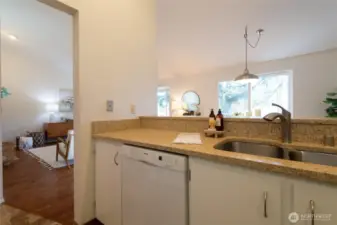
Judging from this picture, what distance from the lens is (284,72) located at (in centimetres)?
407

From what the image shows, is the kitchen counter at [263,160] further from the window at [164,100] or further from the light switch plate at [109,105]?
the window at [164,100]

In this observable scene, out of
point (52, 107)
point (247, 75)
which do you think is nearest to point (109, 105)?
point (247, 75)

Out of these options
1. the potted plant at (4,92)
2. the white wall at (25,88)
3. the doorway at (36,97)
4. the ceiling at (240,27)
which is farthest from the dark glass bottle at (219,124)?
the white wall at (25,88)

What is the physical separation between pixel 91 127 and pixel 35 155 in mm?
3610

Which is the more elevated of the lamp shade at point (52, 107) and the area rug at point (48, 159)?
the lamp shade at point (52, 107)

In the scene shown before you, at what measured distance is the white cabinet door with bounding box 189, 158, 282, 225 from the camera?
0.77 meters

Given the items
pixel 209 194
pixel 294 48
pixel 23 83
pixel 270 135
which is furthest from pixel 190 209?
pixel 23 83

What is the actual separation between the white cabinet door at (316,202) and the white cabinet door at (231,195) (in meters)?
0.07

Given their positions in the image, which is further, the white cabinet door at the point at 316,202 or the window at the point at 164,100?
the window at the point at 164,100

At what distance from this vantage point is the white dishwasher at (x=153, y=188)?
3.44 ft

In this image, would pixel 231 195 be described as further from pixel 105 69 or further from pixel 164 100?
pixel 164 100

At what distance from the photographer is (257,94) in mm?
4516

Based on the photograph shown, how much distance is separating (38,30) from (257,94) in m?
5.43

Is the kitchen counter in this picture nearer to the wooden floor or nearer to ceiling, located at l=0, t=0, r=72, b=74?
the wooden floor
